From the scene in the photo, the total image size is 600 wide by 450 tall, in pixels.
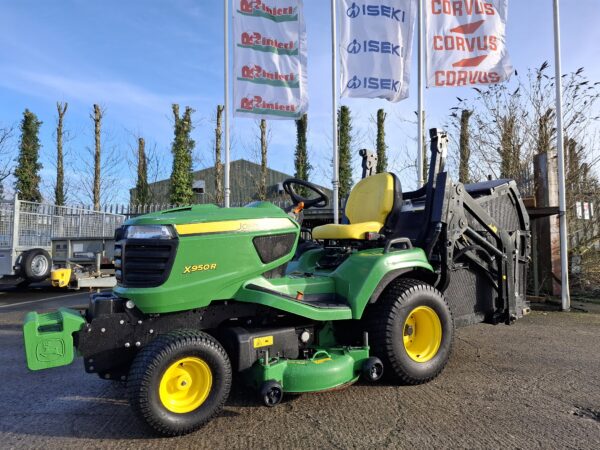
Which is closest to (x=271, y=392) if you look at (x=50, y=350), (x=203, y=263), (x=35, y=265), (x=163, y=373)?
(x=163, y=373)

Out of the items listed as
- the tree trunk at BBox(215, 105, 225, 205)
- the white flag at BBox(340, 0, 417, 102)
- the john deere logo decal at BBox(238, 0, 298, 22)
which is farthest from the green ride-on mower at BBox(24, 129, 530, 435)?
the tree trunk at BBox(215, 105, 225, 205)

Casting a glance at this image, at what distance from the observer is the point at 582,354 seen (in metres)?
4.51

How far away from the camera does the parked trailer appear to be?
9.53 meters

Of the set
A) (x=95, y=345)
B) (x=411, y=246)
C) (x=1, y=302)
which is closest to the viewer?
(x=95, y=345)

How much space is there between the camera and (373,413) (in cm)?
304

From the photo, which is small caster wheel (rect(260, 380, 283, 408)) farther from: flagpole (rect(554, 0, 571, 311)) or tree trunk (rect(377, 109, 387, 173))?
tree trunk (rect(377, 109, 387, 173))

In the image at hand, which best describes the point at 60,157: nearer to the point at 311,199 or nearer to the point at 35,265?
the point at 35,265

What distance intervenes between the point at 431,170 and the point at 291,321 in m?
1.98

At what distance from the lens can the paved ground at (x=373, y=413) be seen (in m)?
2.66

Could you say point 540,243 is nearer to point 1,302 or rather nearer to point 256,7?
point 256,7

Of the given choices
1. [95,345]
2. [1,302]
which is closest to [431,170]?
[95,345]

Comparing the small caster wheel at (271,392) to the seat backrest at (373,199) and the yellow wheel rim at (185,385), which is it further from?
the seat backrest at (373,199)

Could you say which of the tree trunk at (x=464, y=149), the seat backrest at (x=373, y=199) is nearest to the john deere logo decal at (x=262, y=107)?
the seat backrest at (x=373, y=199)

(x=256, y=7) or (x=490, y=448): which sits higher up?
(x=256, y=7)
